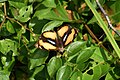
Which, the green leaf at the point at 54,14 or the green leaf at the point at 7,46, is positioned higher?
the green leaf at the point at 54,14

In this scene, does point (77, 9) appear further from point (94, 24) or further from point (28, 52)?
point (28, 52)

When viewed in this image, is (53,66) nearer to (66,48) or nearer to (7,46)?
(66,48)

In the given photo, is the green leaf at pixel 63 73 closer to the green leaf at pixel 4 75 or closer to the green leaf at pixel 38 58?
the green leaf at pixel 38 58

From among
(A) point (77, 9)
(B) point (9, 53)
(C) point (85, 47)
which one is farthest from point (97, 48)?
(B) point (9, 53)

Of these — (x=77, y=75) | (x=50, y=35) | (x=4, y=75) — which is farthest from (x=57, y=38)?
(x=4, y=75)

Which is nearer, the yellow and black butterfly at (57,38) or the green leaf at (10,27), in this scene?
the yellow and black butterfly at (57,38)

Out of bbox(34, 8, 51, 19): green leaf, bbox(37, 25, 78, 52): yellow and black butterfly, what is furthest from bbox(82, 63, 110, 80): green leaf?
bbox(34, 8, 51, 19): green leaf

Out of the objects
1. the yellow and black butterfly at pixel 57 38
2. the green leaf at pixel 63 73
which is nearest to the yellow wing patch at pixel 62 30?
the yellow and black butterfly at pixel 57 38
